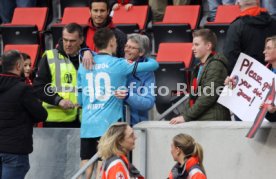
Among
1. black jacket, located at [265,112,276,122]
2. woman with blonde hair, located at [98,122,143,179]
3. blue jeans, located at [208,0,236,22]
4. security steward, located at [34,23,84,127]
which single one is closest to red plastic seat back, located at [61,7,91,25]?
blue jeans, located at [208,0,236,22]

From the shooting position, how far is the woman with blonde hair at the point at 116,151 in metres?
6.53

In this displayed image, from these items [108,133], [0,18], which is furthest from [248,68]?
[0,18]

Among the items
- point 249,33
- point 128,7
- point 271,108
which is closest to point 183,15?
point 128,7

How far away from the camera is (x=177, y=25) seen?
11617 mm

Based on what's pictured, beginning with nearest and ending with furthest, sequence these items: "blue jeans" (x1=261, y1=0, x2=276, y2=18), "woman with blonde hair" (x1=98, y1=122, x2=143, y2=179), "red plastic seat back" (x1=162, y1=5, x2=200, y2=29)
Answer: "woman with blonde hair" (x1=98, y1=122, x2=143, y2=179)
"blue jeans" (x1=261, y1=0, x2=276, y2=18)
"red plastic seat back" (x1=162, y1=5, x2=200, y2=29)

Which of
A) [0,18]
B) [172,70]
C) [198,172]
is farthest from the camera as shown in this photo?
[0,18]

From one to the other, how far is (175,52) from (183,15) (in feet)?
3.26

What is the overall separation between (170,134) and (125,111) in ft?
1.71

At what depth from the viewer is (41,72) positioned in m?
8.70

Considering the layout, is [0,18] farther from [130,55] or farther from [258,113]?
[258,113]

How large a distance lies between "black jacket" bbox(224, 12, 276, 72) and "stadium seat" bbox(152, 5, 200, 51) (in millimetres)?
3020

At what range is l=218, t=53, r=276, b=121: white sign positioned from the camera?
7646mm

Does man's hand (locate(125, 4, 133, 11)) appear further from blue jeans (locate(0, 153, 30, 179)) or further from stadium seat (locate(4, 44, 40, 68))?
blue jeans (locate(0, 153, 30, 179))

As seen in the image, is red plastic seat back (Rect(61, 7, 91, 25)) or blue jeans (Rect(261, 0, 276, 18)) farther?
red plastic seat back (Rect(61, 7, 91, 25))
